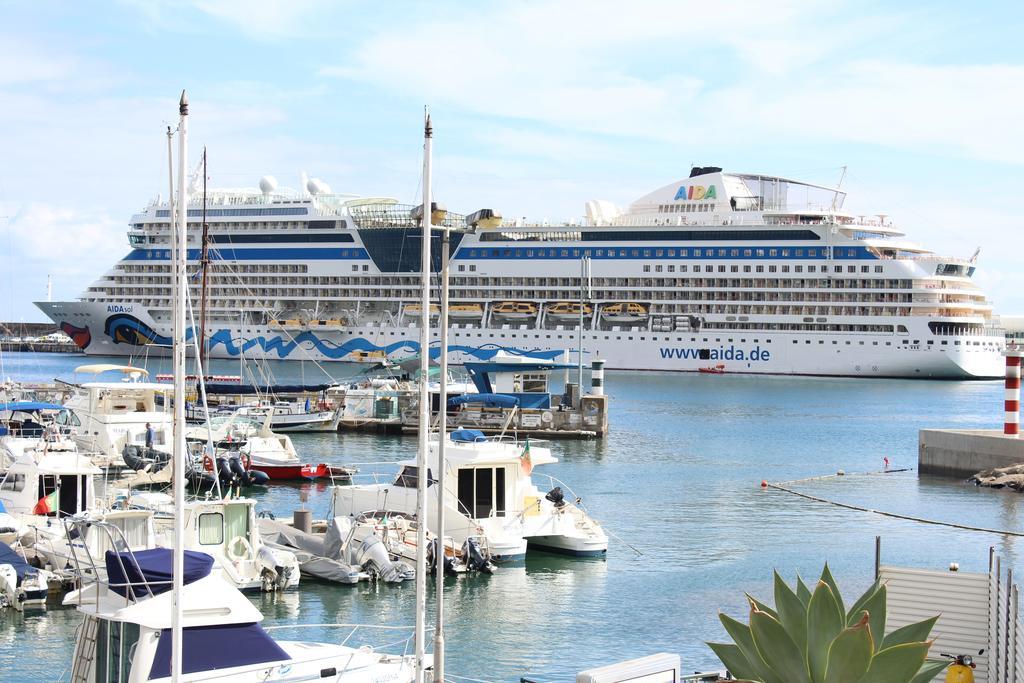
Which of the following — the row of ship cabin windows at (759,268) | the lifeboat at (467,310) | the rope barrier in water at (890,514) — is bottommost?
the rope barrier in water at (890,514)

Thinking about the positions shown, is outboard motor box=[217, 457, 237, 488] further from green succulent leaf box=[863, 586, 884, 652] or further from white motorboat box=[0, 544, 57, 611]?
green succulent leaf box=[863, 586, 884, 652]

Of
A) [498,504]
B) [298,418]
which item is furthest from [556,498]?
[298,418]

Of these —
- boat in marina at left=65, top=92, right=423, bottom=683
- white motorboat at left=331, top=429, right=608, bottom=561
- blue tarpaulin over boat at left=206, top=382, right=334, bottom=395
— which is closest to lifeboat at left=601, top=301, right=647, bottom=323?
blue tarpaulin over boat at left=206, top=382, right=334, bottom=395

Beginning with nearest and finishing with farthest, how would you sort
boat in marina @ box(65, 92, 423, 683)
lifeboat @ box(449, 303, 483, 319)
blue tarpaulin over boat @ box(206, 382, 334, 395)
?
boat in marina @ box(65, 92, 423, 683), blue tarpaulin over boat @ box(206, 382, 334, 395), lifeboat @ box(449, 303, 483, 319)

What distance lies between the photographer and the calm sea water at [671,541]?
16.2 m

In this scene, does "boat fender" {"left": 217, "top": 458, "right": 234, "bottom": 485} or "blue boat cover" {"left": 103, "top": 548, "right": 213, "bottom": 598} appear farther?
"boat fender" {"left": 217, "top": 458, "right": 234, "bottom": 485}

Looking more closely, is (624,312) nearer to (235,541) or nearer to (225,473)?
(225,473)

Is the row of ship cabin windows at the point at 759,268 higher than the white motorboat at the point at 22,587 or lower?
higher

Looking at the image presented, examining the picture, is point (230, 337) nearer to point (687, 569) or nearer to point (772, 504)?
point (772, 504)

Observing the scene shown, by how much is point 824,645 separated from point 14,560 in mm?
12539

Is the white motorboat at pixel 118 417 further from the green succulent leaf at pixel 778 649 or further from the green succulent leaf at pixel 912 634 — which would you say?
the green succulent leaf at pixel 912 634

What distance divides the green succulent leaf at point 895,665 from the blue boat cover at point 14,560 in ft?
40.7

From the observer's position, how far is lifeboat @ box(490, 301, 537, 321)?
8188cm

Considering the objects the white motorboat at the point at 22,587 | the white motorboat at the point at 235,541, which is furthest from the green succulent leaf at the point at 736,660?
the white motorboat at the point at 22,587
